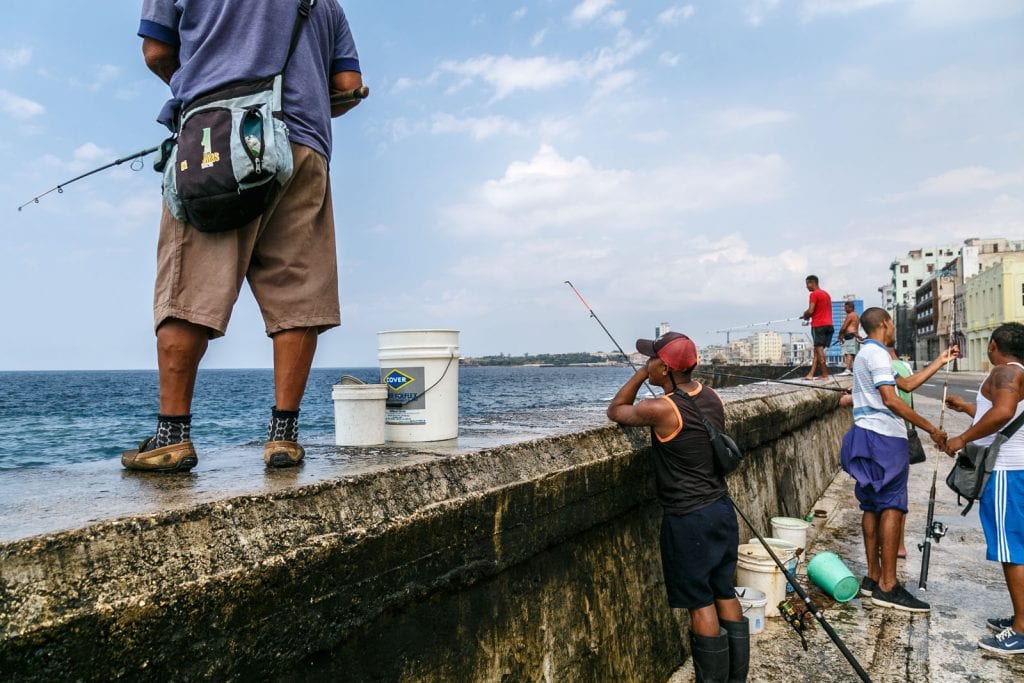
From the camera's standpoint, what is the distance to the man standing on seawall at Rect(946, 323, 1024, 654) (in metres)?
3.84

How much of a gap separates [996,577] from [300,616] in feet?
16.4

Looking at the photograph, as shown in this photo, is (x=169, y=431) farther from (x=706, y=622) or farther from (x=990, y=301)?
(x=990, y=301)

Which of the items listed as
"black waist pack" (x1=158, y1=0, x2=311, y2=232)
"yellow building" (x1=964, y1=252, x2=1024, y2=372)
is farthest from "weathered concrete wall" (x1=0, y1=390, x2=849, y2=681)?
"yellow building" (x1=964, y1=252, x2=1024, y2=372)

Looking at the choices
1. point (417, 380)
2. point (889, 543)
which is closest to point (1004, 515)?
point (889, 543)

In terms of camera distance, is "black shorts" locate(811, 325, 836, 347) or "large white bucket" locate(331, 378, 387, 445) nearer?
"large white bucket" locate(331, 378, 387, 445)

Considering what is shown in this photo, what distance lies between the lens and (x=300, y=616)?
60.6 inches

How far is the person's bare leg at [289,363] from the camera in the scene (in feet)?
7.85

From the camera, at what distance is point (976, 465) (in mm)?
4098

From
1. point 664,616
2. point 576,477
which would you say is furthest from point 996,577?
point 576,477

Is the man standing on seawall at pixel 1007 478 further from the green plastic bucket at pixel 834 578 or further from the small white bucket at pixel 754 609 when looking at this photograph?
the small white bucket at pixel 754 609

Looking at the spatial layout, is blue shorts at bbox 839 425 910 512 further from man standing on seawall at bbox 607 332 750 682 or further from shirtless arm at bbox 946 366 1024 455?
man standing on seawall at bbox 607 332 750 682

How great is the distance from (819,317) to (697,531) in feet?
36.1

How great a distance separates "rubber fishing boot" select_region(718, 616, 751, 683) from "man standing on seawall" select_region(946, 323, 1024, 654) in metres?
1.47

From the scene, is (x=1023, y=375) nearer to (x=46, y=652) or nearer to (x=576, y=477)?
(x=576, y=477)
